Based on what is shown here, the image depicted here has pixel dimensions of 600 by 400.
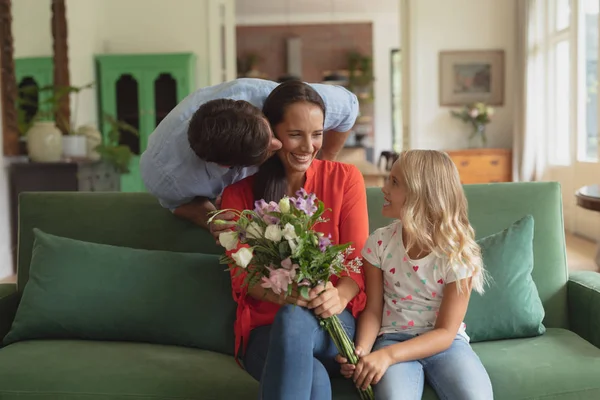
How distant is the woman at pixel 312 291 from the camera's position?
148cm

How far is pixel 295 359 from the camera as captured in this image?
146 cm

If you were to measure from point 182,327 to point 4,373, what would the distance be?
0.52m

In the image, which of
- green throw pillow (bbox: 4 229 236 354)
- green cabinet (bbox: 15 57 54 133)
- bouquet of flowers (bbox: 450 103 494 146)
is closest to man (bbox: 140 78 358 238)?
green throw pillow (bbox: 4 229 236 354)

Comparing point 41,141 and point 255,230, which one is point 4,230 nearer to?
point 41,141

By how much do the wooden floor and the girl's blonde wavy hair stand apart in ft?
10.7

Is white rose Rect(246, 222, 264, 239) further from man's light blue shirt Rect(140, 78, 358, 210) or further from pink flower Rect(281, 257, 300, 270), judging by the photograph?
man's light blue shirt Rect(140, 78, 358, 210)

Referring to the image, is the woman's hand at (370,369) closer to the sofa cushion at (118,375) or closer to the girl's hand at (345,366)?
the girl's hand at (345,366)

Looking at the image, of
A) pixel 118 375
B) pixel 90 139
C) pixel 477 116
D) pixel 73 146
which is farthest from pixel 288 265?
pixel 477 116

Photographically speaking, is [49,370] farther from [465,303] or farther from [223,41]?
[223,41]

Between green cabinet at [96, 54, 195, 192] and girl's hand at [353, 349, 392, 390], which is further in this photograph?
green cabinet at [96, 54, 195, 192]

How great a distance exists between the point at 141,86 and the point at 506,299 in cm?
588

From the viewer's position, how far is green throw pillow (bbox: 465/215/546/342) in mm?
1935

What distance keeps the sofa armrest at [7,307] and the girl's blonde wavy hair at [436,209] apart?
4.43ft

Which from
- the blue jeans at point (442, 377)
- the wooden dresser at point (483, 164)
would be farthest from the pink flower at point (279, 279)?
the wooden dresser at point (483, 164)
